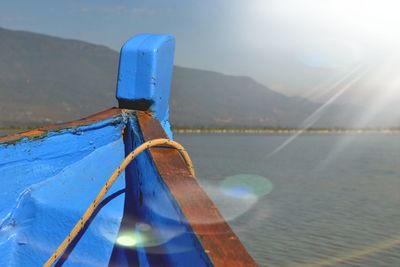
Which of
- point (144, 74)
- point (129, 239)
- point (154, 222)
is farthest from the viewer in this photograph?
point (144, 74)

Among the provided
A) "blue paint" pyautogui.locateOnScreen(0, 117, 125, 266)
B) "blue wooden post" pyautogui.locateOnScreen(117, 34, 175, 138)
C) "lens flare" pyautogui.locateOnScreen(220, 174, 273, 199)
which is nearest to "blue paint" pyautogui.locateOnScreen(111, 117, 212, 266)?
"blue paint" pyautogui.locateOnScreen(0, 117, 125, 266)

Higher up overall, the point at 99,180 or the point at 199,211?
the point at 199,211

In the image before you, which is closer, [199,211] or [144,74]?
[199,211]

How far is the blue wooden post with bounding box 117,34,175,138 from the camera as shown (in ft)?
13.7

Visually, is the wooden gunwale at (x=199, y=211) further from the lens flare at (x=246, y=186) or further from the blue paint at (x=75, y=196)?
the lens flare at (x=246, y=186)

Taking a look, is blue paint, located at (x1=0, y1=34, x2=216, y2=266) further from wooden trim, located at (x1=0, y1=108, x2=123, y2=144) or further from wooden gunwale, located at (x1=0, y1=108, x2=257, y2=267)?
wooden gunwale, located at (x1=0, y1=108, x2=257, y2=267)

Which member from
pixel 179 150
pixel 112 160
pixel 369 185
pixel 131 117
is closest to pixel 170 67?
pixel 131 117

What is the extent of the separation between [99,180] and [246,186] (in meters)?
37.3

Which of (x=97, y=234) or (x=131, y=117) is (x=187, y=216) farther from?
(x=131, y=117)

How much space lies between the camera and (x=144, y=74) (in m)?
4.19

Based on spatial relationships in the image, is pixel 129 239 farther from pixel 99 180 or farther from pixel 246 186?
pixel 246 186

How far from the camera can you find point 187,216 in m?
2.10

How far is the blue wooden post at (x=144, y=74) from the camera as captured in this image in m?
4.18

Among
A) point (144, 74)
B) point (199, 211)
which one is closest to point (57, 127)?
point (144, 74)
